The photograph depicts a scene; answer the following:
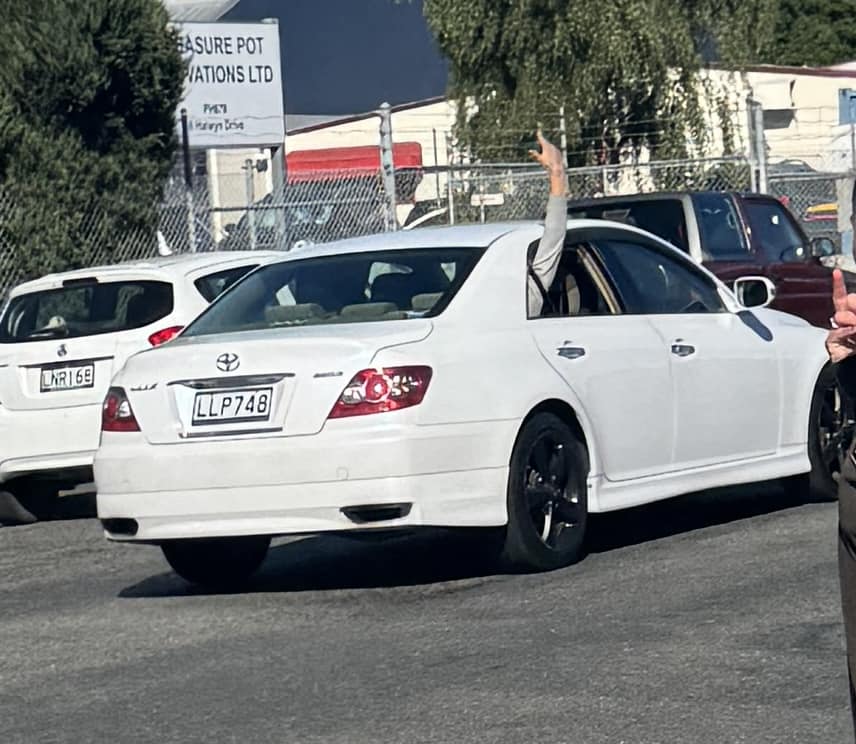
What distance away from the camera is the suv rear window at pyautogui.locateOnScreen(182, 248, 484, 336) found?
29.2ft

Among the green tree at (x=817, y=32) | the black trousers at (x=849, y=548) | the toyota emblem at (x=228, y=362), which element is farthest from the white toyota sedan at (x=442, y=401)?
the green tree at (x=817, y=32)

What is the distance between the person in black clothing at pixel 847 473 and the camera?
4.17 metres

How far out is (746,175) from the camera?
29875mm

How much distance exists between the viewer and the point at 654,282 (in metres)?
9.95

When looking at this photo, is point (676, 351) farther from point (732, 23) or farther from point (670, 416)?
point (732, 23)

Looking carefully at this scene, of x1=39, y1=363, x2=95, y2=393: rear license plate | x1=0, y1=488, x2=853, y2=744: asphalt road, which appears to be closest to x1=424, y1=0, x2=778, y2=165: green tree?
x1=39, y1=363, x2=95, y2=393: rear license plate

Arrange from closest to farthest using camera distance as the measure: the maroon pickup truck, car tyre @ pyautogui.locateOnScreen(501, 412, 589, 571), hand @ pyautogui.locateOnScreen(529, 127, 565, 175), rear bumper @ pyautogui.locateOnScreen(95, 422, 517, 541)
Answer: rear bumper @ pyautogui.locateOnScreen(95, 422, 517, 541)
car tyre @ pyautogui.locateOnScreen(501, 412, 589, 571)
hand @ pyautogui.locateOnScreen(529, 127, 565, 175)
the maroon pickup truck

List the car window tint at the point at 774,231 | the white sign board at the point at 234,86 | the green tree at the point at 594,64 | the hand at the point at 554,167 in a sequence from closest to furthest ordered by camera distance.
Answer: the hand at the point at 554,167 → the car window tint at the point at 774,231 → the white sign board at the point at 234,86 → the green tree at the point at 594,64

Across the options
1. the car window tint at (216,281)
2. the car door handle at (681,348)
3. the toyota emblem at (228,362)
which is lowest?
the car door handle at (681,348)

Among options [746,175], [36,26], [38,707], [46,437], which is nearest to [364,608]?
[38,707]

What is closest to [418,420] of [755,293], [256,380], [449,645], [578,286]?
[256,380]

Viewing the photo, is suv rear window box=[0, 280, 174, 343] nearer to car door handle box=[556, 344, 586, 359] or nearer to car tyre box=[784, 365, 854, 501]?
car door handle box=[556, 344, 586, 359]

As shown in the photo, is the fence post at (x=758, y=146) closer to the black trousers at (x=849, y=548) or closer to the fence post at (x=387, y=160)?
the fence post at (x=387, y=160)

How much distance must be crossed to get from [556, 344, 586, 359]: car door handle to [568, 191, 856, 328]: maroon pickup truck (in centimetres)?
616
